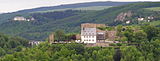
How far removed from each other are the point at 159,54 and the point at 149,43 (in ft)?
9.49

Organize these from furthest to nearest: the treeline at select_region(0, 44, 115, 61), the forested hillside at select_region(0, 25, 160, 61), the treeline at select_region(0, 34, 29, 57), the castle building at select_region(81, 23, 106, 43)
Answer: the treeline at select_region(0, 34, 29, 57) < the castle building at select_region(81, 23, 106, 43) < the treeline at select_region(0, 44, 115, 61) < the forested hillside at select_region(0, 25, 160, 61)

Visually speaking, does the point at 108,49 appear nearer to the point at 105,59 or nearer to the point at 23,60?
the point at 105,59

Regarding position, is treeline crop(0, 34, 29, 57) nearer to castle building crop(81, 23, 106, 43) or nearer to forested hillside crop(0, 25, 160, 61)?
forested hillside crop(0, 25, 160, 61)

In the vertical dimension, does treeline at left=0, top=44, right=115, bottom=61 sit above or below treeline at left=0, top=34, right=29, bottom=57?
above

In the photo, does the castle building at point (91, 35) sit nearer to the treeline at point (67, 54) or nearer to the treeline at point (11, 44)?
the treeline at point (67, 54)

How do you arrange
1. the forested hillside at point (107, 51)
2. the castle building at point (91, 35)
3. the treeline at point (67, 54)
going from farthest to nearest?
1. the castle building at point (91, 35)
2. the treeline at point (67, 54)
3. the forested hillside at point (107, 51)

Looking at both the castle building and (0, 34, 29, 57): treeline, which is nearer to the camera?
the castle building

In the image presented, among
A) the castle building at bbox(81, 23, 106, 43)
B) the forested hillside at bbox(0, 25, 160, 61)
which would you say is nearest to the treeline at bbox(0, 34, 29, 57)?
the forested hillside at bbox(0, 25, 160, 61)

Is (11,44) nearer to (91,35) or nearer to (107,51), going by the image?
(91,35)

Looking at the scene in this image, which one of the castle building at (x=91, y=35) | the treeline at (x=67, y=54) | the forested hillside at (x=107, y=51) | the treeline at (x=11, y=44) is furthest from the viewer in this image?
the treeline at (x=11, y=44)

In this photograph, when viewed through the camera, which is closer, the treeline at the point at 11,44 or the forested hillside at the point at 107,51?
the forested hillside at the point at 107,51

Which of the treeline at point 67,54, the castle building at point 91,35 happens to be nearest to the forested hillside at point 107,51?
the treeline at point 67,54

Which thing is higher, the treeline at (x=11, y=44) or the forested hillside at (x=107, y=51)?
the forested hillside at (x=107, y=51)

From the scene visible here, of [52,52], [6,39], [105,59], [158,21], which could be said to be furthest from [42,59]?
[158,21]
